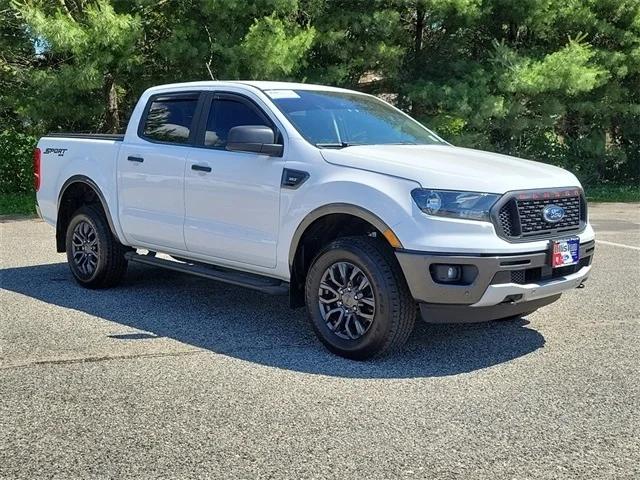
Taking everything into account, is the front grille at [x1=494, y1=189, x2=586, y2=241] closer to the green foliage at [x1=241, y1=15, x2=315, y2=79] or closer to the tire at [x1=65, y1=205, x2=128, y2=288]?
the tire at [x1=65, y1=205, x2=128, y2=288]

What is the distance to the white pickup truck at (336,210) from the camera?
16.1ft

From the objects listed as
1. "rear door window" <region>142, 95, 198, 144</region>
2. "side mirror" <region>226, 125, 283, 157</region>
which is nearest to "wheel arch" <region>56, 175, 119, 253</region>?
"rear door window" <region>142, 95, 198, 144</region>

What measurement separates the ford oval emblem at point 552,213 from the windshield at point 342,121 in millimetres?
1402

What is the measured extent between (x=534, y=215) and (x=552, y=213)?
0.19 metres

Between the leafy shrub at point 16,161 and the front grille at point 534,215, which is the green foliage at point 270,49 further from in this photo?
the front grille at point 534,215

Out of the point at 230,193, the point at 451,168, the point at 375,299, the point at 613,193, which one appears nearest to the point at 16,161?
the point at 230,193

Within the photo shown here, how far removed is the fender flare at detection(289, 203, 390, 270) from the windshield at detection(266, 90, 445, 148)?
0.58 meters

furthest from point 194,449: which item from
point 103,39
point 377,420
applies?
point 103,39

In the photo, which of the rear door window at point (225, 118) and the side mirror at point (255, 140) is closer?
the side mirror at point (255, 140)

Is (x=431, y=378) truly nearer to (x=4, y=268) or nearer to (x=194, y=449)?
(x=194, y=449)

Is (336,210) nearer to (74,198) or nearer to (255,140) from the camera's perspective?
(255,140)

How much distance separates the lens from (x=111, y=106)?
15695mm

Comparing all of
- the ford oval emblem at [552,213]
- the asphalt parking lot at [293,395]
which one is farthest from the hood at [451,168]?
the asphalt parking lot at [293,395]

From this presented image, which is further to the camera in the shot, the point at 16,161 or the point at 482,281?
the point at 16,161
